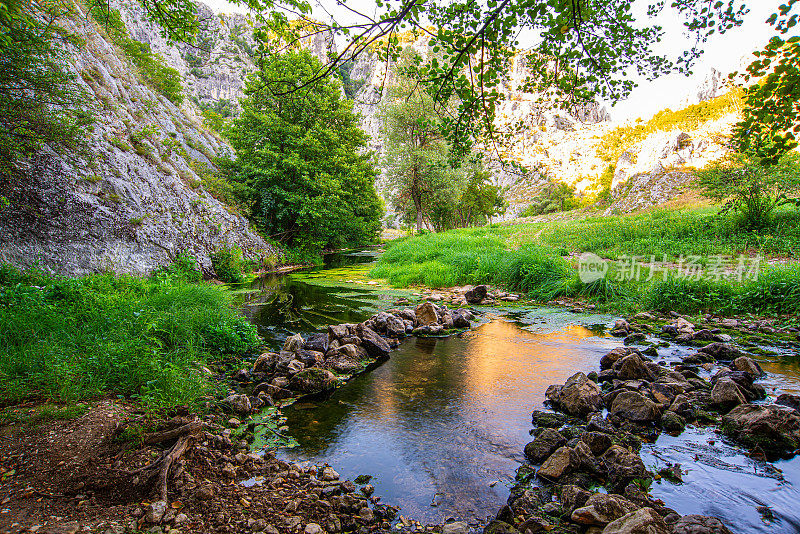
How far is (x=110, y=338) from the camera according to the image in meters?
5.63

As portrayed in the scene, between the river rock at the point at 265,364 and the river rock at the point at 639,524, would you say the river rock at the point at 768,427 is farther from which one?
the river rock at the point at 265,364

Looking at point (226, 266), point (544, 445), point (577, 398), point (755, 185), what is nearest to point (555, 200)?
point (755, 185)

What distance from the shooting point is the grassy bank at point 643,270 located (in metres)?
9.05

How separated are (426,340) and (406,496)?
16.9ft

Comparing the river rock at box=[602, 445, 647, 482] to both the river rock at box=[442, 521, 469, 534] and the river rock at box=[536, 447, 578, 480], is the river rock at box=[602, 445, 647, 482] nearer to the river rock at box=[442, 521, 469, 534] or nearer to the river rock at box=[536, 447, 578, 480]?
the river rock at box=[536, 447, 578, 480]

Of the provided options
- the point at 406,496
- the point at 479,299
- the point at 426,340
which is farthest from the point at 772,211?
the point at 406,496

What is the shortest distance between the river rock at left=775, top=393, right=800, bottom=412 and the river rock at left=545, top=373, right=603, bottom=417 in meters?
2.04

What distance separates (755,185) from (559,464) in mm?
17919

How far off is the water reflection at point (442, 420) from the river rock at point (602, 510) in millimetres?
699

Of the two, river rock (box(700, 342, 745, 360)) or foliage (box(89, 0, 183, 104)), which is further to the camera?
foliage (box(89, 0, 183, 104))

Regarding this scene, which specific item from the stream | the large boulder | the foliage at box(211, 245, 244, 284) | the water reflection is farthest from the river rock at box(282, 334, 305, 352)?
the foliage at box(211, 245, 244, 284)

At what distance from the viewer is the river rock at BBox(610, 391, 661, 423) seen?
14.8ft

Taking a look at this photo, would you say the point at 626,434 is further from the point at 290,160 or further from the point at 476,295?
the point at 290,160

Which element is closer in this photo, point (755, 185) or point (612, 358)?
point (612, 358)
